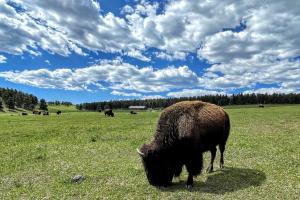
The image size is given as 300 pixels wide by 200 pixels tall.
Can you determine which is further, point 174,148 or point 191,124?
point 191,124

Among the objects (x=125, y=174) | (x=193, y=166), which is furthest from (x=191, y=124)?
(x=125, y=174)

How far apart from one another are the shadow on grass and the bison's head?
17.0 inches

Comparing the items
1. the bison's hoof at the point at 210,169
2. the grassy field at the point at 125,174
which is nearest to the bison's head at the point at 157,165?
the grassy field at the point at 125,174

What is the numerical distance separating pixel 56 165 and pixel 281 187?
11.9 meters

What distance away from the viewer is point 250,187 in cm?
1309

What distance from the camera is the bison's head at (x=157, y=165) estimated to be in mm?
12867

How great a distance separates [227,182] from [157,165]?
10.9 ft

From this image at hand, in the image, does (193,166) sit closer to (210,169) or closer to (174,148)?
(174,148)

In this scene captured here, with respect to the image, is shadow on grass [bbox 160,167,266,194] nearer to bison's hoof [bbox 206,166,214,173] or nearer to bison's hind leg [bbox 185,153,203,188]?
bison's hoof [bbox 206,166,214,173]

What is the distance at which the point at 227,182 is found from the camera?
13922mm

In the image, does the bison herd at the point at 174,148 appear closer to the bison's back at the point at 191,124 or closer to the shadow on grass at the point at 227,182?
the bison's back at the point at 191,124

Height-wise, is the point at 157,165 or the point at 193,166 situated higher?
the point at 157,165

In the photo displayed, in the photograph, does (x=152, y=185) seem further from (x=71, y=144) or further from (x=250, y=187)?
(x=71, y=144)

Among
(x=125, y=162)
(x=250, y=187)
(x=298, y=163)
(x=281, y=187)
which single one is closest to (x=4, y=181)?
(x=125, y=162)
